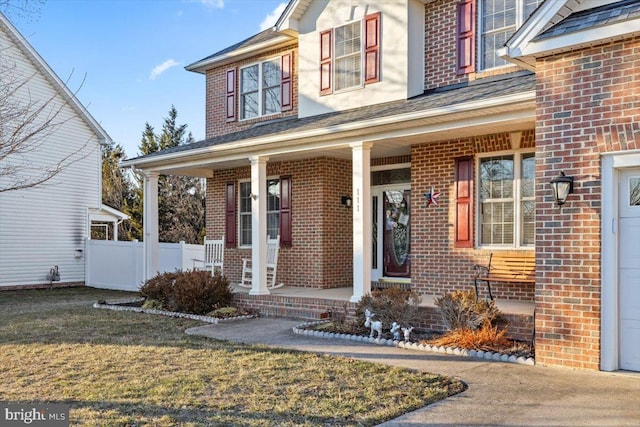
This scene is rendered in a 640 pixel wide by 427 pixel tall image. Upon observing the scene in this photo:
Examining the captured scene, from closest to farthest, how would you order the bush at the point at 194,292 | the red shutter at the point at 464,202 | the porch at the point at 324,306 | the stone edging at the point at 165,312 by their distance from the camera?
the porch at the point at 324,306, the red shutter at the point at 464,202, the stone edging at the point at 165,312, the bush at the point at 194,292

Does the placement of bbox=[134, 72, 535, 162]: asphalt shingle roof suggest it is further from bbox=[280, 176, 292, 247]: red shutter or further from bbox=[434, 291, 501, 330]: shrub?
bbox=[434, 291, 501, 330]: shrub

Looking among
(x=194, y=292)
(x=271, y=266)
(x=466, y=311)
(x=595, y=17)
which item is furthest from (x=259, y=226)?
(x=595, y=17)

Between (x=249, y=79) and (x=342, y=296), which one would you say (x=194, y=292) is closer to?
(x=342, y=296)

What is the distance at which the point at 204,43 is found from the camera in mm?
27109

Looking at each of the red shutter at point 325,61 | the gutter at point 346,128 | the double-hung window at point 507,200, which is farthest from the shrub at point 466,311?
the red shutter at point 325,61

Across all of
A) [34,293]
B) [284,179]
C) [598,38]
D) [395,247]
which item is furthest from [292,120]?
[34,293]

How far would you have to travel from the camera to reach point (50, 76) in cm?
1831

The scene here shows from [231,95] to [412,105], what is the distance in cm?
639

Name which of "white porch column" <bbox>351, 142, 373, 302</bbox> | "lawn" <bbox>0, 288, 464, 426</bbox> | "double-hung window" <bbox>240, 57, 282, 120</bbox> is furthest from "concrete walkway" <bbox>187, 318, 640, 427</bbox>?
"double-hung window" <bbox>240, 57, 282, 120</bbox>

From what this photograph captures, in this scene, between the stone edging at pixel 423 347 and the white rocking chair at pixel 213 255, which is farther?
the white rocking chair at pixel 213 255

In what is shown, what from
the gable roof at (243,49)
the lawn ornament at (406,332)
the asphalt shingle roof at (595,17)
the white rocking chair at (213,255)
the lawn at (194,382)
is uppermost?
the gable roof at (243,49)

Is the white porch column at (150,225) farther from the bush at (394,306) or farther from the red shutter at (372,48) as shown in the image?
the bush at (394,306)

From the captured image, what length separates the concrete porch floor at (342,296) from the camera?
26.1 feet

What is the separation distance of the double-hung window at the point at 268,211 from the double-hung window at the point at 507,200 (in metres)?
5.14
